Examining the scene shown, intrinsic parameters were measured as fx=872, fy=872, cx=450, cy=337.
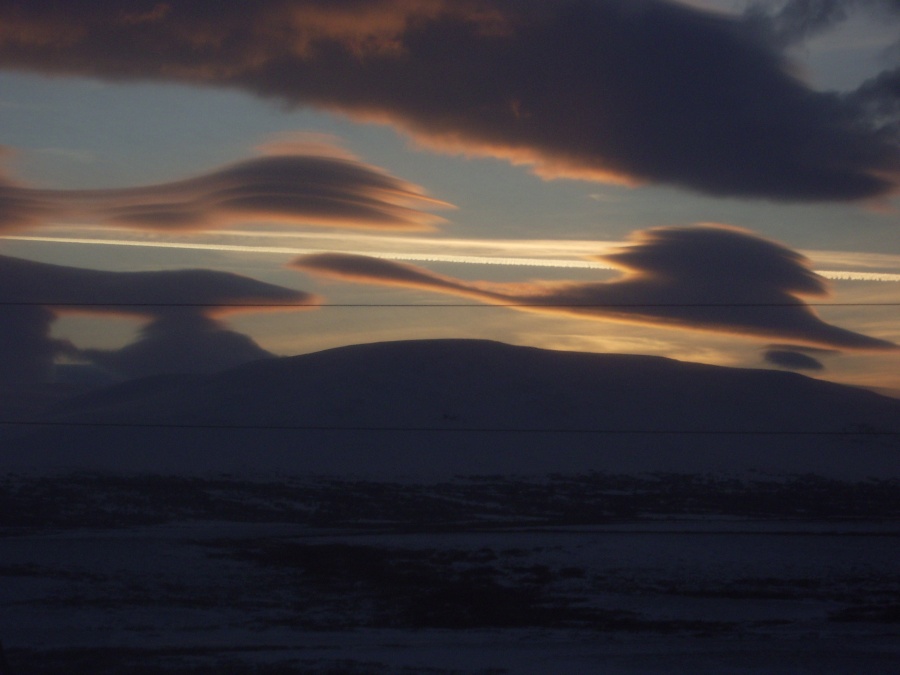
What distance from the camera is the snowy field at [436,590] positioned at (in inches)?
658

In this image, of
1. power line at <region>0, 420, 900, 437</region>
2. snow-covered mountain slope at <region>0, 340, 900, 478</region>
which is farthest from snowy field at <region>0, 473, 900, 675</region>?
power line at <region>0, 420, 900, 437</region>

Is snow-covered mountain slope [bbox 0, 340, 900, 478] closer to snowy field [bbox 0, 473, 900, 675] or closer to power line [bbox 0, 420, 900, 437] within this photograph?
power line [bbox 0, 420, 900, 437]

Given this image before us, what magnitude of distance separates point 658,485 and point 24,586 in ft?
132

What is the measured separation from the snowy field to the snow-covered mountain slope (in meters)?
18.1

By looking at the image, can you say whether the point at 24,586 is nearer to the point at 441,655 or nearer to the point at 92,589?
the point at 92,589

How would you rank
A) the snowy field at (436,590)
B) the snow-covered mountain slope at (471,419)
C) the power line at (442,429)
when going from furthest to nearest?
the power line at (442,429) → the snow-covered mountain slope at (471,419) → the snowy field at (436,590)

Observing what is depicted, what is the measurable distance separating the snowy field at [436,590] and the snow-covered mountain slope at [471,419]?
18131 millimetres

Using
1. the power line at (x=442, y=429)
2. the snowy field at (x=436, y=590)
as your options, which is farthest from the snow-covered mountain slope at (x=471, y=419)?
the snowy field at (x=436, y=590)

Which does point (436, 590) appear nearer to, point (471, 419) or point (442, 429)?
point (442, 429)

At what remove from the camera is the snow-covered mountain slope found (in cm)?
6181

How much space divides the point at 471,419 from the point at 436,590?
179 feet

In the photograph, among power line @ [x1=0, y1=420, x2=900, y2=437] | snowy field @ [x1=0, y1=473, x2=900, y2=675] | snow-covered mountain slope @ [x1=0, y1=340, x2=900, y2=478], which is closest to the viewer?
snowy field @ [x1=0, y1=473, x2=900, y2=675]

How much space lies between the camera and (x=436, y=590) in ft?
78.9

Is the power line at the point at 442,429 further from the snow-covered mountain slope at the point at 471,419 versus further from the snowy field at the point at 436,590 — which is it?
the snowy field at the point at 436,590
